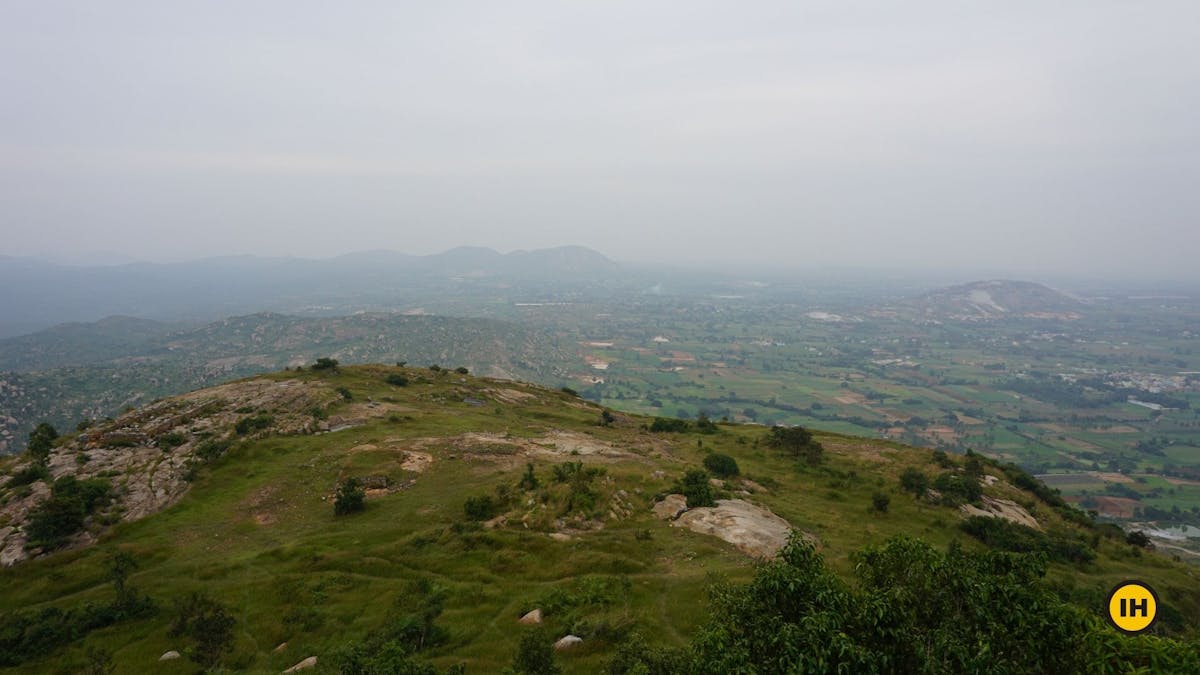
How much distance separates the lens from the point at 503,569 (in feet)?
80.0

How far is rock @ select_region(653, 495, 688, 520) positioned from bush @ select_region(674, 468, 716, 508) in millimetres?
440

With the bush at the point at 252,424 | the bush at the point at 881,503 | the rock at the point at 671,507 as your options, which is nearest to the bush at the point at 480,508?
the rock at the point at 671,507

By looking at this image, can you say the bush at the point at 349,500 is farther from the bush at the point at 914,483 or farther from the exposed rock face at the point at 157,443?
the bush at the point at 914,483

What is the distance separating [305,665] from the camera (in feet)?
58.4

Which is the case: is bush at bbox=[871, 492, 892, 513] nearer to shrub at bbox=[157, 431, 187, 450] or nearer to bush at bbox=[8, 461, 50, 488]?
shrub at bbox=[157, 431, 187, 450]

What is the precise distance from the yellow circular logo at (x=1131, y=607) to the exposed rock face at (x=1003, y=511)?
31040 mm

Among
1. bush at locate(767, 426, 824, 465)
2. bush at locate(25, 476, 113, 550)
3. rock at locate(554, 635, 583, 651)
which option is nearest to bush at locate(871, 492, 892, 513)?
bush at locate(767, 426, 824, 465)

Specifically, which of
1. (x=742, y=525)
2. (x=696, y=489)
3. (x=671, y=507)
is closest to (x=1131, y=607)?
(x=742, y=525)

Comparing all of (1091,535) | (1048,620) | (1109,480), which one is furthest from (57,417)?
(1109,480)

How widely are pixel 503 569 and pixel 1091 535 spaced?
142 feet

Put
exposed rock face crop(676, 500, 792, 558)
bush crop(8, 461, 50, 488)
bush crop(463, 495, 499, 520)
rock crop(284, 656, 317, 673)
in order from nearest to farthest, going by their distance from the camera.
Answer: rock crop(284, 656, 317, 673) < exposed rock face crop(676, 500, 792, 558) < bush crop(463, 495, 499, 520) < bush crop(8, 461, 50, 488)

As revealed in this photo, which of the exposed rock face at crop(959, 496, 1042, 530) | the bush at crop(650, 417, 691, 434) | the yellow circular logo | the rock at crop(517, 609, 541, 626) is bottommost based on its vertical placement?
the bush at crop(650, 417, 691, 434)

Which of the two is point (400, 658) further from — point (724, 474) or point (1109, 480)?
point (1109, 480)

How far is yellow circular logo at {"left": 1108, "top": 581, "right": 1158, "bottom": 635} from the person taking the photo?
31.6 ft
